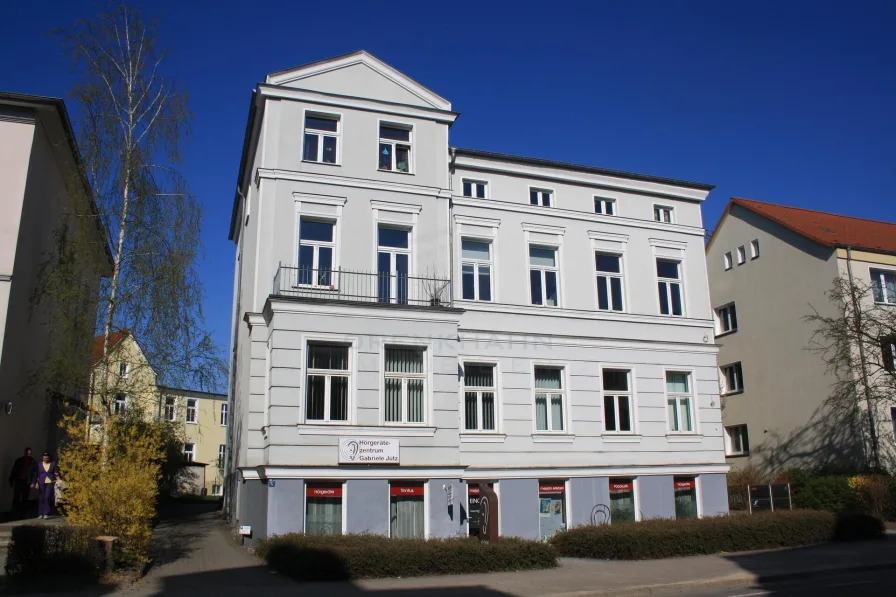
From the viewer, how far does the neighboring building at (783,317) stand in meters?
30.0

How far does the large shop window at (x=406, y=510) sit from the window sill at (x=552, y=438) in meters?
4.37

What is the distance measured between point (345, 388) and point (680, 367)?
36.8 feet

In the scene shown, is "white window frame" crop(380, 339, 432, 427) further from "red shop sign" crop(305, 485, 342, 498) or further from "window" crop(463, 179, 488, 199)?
"window" crop(463, 179, 488, 199)

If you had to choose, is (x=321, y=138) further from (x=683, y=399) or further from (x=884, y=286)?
(x=884, y=286)

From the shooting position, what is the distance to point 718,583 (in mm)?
13906

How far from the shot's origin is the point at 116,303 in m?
16.7

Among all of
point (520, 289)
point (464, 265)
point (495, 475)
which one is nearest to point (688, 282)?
point (520, 289)

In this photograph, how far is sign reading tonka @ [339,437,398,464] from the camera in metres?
17.5

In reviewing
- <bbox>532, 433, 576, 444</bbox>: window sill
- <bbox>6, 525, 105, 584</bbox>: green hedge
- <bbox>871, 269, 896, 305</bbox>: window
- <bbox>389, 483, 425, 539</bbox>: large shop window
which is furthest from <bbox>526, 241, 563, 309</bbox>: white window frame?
<bbox>871, 269, 896, 305</bbox>: window

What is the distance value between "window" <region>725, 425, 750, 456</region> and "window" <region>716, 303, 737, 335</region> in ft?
15.2

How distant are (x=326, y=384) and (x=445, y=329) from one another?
132 inches

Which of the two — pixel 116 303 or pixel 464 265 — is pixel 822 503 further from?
pixel 116 303

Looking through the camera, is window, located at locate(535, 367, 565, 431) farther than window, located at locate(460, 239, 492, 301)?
No

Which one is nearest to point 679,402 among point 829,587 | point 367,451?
point 829,587
